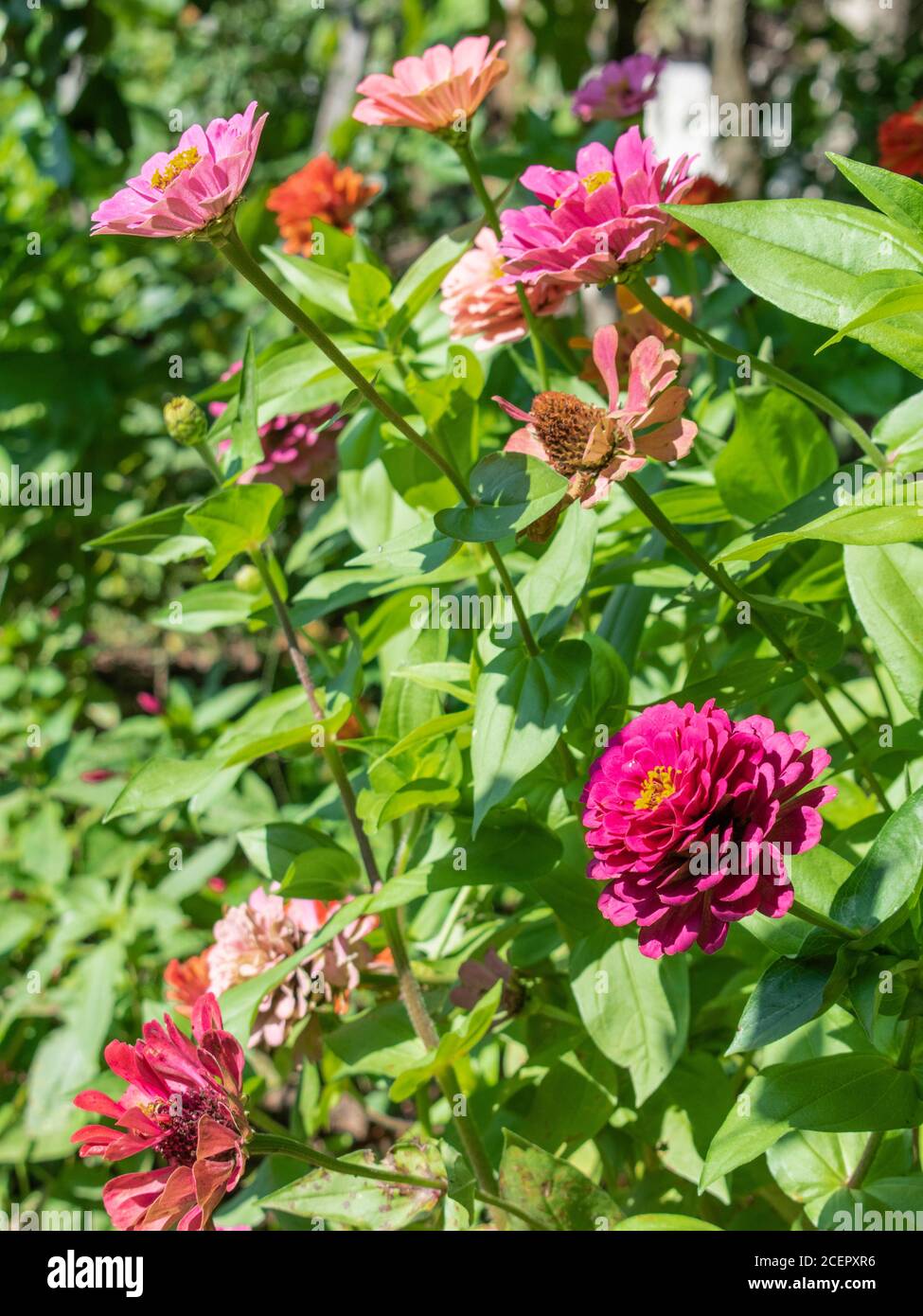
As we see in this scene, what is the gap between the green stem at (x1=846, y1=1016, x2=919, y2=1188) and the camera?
63 cm

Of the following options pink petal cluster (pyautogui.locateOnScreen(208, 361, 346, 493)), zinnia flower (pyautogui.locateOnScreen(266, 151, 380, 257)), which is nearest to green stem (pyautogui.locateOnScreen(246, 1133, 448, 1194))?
pink petal cluster (pyautogui.locateOnScreen(208, 361, 346, 493))

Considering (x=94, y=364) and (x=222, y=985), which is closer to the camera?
(x=222, y=985)

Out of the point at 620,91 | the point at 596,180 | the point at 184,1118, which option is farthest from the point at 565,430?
the point at 620,91

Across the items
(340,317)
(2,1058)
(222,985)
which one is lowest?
(2,1058)

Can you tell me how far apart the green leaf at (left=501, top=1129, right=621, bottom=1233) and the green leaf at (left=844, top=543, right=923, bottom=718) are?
0.33 m

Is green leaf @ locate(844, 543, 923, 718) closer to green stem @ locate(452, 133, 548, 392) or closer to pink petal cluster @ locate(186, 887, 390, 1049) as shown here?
green stem @ locate(452, 133, 548, 392)

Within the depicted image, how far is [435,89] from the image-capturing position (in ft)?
2.63

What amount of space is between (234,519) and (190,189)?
232mm

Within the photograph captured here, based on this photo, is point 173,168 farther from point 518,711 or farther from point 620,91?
point 620,91

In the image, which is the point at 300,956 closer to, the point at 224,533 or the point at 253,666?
the point at 224,533

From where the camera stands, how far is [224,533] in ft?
2.55

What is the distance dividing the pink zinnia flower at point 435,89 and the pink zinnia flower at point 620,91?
425 mm

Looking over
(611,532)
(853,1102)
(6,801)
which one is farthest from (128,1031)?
(853,1102)
